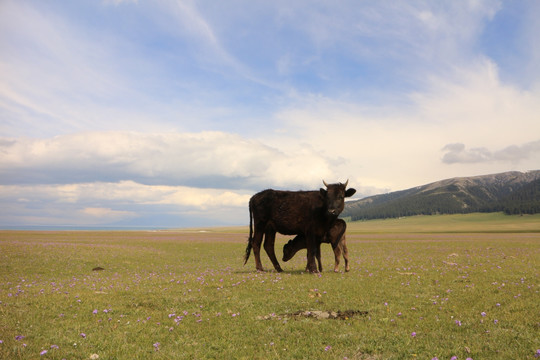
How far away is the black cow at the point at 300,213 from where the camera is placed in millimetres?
15930

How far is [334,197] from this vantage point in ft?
51.5

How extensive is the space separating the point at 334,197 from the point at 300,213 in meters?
2.11

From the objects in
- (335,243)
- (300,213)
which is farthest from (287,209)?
(335,243)

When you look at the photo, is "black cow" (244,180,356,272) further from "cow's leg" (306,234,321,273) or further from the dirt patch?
the dirt patch

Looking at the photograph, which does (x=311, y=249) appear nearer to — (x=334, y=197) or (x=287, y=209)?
(x=287, y=209)

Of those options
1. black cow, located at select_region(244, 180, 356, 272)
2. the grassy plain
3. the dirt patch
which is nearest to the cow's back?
black cow, located at select_region(244, 180, 356, 272)

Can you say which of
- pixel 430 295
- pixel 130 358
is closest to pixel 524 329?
pixel 430 295

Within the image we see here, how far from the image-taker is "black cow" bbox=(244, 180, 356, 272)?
15930 millimetres

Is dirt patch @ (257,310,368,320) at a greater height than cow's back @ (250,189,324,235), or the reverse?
cow's back @ (250,189,324,235)

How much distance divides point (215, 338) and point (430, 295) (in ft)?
26.8

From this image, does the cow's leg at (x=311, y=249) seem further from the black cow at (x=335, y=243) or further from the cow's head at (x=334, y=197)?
the cow's head at (x=334, y=197)

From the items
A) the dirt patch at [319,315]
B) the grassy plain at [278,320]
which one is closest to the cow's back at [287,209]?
the grassy plain at [278,320]

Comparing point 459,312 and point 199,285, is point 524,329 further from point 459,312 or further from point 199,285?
point 199,285

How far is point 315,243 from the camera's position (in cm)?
1670
